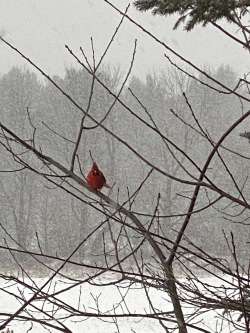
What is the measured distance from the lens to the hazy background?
5540 cm

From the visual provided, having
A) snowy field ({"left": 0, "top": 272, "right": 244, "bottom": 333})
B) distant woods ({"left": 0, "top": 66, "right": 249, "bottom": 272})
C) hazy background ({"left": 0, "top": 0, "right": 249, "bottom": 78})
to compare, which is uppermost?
hazy background ({"left": 0, "top": 0, "right": 249, "bottom": 78})

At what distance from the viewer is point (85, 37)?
59.5m

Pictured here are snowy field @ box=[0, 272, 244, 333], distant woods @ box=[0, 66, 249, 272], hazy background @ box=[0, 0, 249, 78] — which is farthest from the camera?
hazy background @ box=[0, 0, 249, 78]

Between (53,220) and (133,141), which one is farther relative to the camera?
(133,141)

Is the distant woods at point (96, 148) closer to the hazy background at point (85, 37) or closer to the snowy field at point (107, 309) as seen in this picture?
the snowy field at point (107, 309)

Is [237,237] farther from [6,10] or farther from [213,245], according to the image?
[6,10]

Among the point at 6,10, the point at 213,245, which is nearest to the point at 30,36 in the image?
the point at 6,10

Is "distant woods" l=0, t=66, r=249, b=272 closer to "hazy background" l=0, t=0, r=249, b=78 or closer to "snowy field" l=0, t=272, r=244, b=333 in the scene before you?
"snowy field" l=0, t=272, r=244, b=333

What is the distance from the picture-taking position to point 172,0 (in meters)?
1.69

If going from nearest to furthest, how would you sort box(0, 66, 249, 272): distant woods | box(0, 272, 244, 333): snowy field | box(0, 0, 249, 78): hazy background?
box(0, 272, 244, 333): snowy field → box(0, 66, 249, 272): distant woods → box(0, 0, 249, 78): hazy background

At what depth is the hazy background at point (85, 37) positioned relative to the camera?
5540cm

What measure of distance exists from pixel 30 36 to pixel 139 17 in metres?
19.9

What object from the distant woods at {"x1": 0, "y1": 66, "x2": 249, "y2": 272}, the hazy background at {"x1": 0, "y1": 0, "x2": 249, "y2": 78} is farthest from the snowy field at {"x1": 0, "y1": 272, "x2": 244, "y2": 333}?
the hazy background at {"x1": 0, "y1": 0, "x2": 249, "y2": 78}

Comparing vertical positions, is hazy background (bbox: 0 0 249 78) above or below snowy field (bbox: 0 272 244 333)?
above
